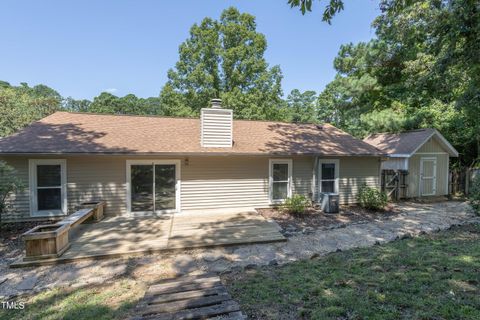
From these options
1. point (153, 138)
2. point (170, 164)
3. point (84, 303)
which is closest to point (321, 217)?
point (170, 164)

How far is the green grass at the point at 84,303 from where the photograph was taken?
10.4ft

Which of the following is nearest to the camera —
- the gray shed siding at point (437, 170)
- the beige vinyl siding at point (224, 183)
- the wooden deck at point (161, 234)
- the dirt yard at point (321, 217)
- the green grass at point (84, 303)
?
the green grass at point (84, 303)

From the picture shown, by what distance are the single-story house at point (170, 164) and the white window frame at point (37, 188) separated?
24 mm

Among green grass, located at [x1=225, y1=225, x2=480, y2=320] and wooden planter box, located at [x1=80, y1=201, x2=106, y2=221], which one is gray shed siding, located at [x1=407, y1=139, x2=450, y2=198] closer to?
green grass, located at [x1=225, y1=225, x2=480, y2=320]

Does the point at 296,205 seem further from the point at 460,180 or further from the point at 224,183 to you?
the point at 460,180

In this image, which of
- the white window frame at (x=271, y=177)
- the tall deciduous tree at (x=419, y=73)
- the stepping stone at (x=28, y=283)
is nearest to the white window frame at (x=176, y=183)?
the white window frame at (x=271, y=177)

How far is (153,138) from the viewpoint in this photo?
909 centimetres

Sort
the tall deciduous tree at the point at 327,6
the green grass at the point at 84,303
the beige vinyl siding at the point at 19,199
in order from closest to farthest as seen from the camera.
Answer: the green grass at the point at 84,303
the tall deciduous tree at the point at 327,6
the beige vinyl siding at the point at 19,199

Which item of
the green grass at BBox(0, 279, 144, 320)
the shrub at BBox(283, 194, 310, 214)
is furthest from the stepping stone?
the shrub at BBox(283, 194, 310, 214)

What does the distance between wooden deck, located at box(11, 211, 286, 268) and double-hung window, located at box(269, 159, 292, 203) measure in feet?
5.58

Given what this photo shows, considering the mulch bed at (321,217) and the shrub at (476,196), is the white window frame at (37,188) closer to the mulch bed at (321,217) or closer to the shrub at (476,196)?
the mulch bed at (321,217)

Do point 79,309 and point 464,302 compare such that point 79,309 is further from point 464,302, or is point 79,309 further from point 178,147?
point 178,147

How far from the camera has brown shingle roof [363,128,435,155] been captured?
39.0 feet

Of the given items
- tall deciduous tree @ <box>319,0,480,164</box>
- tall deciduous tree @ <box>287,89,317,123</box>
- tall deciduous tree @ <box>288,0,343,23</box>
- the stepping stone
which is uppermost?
tall deciduous tree @ <box>287,89,317,123</box>
